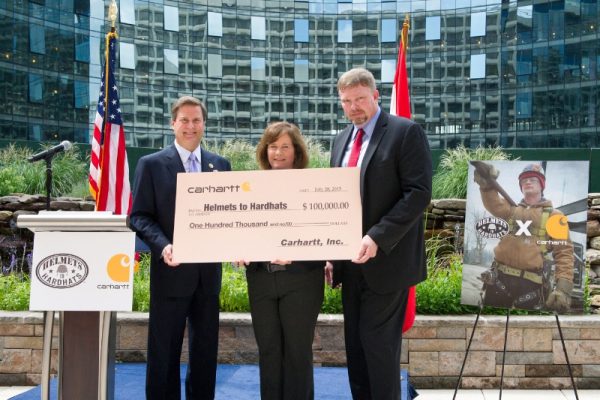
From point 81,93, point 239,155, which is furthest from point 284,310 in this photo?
point 81,93

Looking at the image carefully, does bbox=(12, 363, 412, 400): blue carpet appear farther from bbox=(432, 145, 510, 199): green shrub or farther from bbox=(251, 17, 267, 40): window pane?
bbox=(251, 17, 267, 40): window pane

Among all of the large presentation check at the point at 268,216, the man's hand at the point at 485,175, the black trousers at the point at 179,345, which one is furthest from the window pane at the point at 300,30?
the large presentation check at the point at 268,216

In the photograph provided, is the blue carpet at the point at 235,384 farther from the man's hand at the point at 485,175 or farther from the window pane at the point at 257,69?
the window pane at the point at 257,69

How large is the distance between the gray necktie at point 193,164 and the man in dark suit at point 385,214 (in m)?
1.00

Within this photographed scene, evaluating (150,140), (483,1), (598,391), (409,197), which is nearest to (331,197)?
(409,197)

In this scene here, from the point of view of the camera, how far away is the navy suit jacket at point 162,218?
11.0 ft

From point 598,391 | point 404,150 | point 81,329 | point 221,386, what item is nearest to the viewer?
point 81,329

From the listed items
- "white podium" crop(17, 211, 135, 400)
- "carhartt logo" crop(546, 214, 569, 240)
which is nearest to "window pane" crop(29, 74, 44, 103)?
"white podium" crop(17, 211, 135, 400)

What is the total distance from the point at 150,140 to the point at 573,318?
102 feet

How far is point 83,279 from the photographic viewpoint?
2.69 m

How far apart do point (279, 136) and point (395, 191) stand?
654 mm

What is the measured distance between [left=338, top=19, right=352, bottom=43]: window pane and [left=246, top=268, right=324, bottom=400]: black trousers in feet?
109

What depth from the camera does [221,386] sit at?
4219 mm

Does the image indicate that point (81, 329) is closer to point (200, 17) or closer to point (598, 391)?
point (598, 391)
